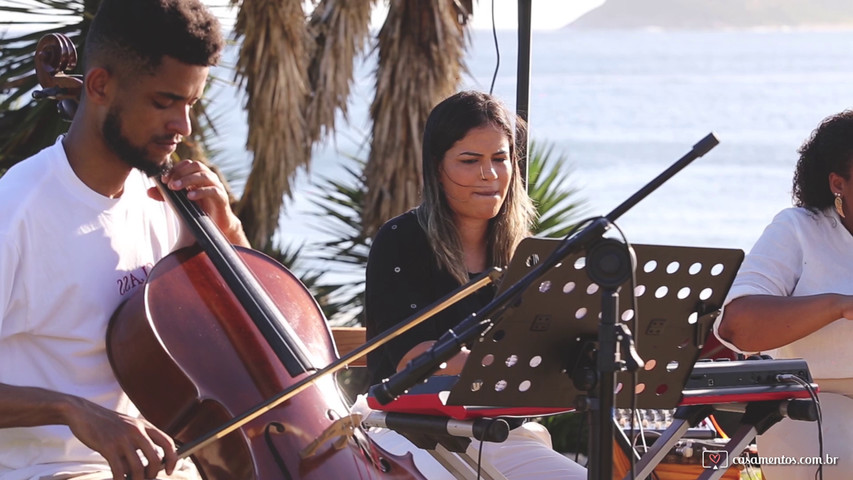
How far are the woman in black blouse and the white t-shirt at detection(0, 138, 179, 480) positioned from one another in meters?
0.88

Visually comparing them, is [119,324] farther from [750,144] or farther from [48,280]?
[750,144]

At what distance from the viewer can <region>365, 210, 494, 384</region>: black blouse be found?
10.6ft

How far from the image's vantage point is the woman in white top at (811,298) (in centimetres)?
323

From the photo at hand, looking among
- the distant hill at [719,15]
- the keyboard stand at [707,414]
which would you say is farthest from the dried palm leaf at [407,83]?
the distant hill at [719,15]

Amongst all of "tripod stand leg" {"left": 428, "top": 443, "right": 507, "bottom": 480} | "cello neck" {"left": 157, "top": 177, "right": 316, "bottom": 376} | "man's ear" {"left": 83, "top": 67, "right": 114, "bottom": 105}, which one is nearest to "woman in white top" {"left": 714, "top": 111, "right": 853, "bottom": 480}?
"tripod stand leg" {"left": 428, "top": 443, "right": 507, "bottom": 480}

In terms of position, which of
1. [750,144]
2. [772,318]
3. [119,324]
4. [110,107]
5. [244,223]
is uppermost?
[110,107]

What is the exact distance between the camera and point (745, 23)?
114ft

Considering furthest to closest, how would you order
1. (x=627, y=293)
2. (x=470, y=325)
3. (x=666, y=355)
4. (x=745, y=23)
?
1. (x=745, y=23)
2. (x=666, y=355)
3. (x=627, y=293)
4. (x=470, y=325)

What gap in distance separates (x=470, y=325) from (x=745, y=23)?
34815 millimetres

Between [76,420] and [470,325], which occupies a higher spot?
[470,325]

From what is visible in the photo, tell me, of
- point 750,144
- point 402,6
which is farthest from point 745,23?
point 402,6

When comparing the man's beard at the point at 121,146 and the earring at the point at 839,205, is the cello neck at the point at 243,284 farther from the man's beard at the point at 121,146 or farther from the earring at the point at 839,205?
the earring at the point at 839,205

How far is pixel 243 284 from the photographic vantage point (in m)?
2.60

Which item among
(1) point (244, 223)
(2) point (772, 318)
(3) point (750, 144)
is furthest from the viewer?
(3) point (750, 144)
